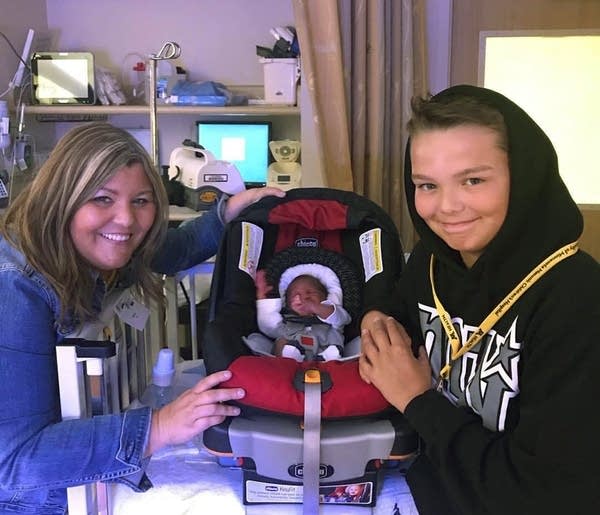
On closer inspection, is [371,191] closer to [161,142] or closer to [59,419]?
[161,142]

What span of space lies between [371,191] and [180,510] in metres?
1.55

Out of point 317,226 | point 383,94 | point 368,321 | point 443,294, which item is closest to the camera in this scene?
point 443,294

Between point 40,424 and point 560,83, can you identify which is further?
point 560,83

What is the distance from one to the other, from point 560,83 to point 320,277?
190cm

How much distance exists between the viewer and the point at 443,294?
3.45ft

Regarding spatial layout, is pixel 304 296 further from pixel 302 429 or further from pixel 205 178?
pixel 205 178

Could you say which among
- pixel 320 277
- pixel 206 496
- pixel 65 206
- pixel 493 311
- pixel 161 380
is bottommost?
pixel 206 496

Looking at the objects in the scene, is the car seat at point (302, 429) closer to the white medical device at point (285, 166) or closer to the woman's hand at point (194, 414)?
the woman's hand at point (194, 414)

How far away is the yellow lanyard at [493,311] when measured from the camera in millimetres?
848

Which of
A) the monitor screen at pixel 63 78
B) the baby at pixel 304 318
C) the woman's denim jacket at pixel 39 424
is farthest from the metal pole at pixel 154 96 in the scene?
the monitor screen at pixel 63 78

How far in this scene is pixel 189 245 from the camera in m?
1.56

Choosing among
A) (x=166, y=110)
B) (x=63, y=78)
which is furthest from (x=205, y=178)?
(x=63, y=78)

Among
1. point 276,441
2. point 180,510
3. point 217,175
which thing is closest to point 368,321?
point 276,441

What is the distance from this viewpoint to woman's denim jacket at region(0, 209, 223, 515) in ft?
3.02
